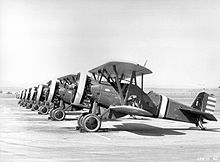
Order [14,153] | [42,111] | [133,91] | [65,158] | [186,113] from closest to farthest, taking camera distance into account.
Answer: [65,158] < [14,153] < [133,91] < [186,113] < [42,111]

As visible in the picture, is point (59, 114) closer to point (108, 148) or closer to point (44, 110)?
point (44, 110)

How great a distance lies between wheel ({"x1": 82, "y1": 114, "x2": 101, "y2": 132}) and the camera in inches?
471

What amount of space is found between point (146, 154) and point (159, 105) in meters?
5.39

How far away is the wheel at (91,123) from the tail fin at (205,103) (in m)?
4.58

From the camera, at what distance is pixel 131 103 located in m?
12.4

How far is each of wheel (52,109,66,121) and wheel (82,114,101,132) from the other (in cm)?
599

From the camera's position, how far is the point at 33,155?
7418mm

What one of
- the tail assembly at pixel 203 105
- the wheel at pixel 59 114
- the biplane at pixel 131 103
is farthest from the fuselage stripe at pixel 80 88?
the wheel at pixel 59 114

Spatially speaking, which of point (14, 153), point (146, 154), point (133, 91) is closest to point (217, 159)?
point (146, 154)

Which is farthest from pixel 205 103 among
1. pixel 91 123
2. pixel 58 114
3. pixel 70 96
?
pixel 58 114

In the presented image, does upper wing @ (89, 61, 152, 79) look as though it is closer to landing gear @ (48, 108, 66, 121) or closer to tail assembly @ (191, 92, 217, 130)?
tail assembly @ (191, 92, 217, 130)

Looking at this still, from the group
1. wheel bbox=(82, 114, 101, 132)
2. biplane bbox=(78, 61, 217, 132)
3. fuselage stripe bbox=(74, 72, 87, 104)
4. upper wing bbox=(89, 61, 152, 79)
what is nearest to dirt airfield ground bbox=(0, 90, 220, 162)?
wheel bbox=(82, 114, 101, 132)

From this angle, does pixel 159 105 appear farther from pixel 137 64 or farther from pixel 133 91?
pixel 137 64

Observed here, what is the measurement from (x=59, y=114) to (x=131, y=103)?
257 inches
